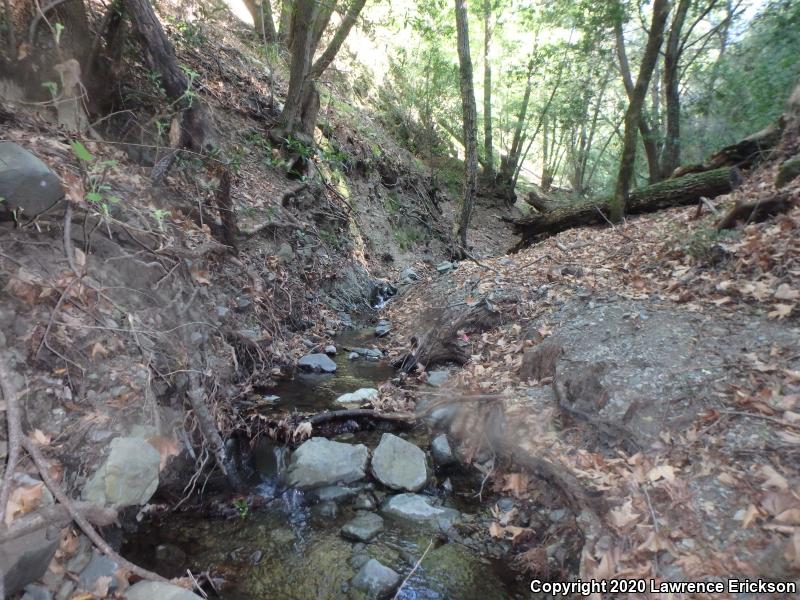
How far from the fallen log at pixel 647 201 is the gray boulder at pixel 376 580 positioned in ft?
25.0

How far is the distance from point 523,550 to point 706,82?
1590cm

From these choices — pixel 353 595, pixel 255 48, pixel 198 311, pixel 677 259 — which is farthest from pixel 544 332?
pixel 255 48

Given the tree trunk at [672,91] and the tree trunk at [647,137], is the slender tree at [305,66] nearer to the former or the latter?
the tree trunk at [672,91]

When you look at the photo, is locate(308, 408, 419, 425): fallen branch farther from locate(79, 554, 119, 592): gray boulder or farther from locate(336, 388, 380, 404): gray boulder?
locate(79, 554, 119, 592): gray boulder

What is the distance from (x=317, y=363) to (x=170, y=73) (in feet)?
13.3

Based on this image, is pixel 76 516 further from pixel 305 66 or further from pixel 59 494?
pixel 305 66

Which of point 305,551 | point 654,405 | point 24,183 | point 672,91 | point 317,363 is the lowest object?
point 305,551

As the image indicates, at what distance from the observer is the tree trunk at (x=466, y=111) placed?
10.1m

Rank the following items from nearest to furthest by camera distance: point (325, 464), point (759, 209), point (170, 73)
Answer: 1. point (325, 464)
2. point (759, 209)
3. point (170, 73)

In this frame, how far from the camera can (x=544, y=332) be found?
17.1 ft

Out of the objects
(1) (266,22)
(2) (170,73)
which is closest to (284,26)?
(1) (266,22)

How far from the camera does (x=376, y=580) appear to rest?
2910mm

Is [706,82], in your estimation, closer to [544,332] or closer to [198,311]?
[544,332]

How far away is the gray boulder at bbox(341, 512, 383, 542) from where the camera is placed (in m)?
3.31
